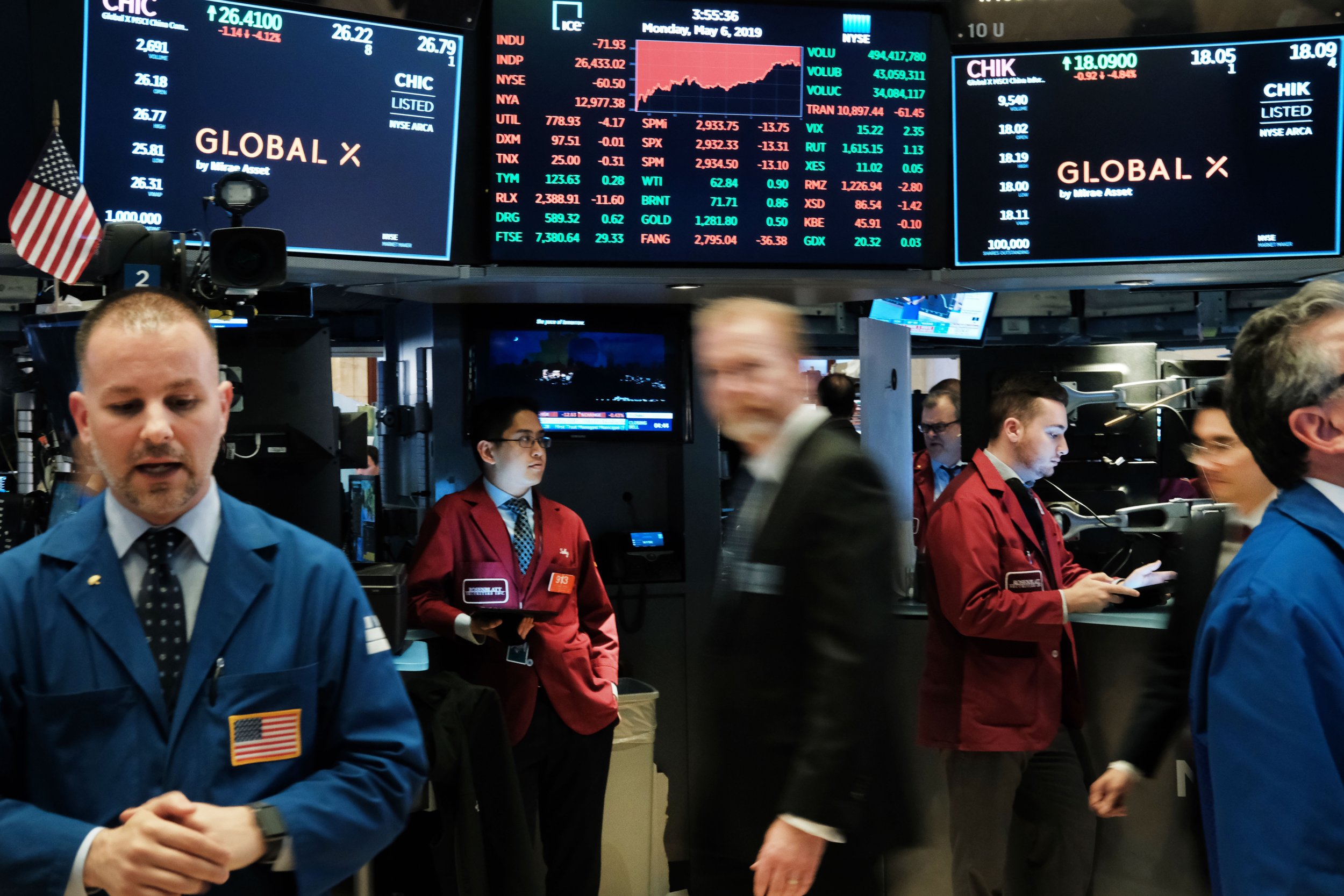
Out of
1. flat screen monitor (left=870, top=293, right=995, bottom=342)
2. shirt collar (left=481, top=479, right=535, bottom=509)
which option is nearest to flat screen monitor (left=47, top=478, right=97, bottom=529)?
shirt collar (left=481, top=479, right=535, bottom=509)

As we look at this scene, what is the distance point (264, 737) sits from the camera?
4.97 ft

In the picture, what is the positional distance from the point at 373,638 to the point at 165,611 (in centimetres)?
27

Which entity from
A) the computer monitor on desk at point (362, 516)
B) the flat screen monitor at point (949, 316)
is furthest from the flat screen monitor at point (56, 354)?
the flat screen monitor at point (949, 316)

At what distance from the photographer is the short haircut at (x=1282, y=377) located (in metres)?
1.50

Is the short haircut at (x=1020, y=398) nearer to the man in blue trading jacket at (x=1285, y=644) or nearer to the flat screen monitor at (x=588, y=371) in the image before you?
the flat screen monitor at (x=588, y=371)

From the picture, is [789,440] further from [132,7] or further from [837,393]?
[837,393]

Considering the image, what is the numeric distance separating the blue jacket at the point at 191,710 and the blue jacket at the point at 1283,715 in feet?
3.40

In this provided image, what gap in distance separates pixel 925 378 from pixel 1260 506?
11.1 meters

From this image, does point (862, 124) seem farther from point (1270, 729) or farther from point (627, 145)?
point (1270, 729)

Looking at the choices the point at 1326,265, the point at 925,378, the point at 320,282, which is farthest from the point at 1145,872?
the point at 925,378

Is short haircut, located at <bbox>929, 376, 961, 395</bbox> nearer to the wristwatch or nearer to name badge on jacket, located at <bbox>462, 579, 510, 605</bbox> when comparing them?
name badge on jacket, located at <bbox>462, 579, 510, 605</bbox>

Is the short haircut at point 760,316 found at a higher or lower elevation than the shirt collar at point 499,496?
higher

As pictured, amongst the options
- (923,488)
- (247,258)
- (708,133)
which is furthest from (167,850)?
(923,488)

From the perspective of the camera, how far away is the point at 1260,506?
9.11 feet
